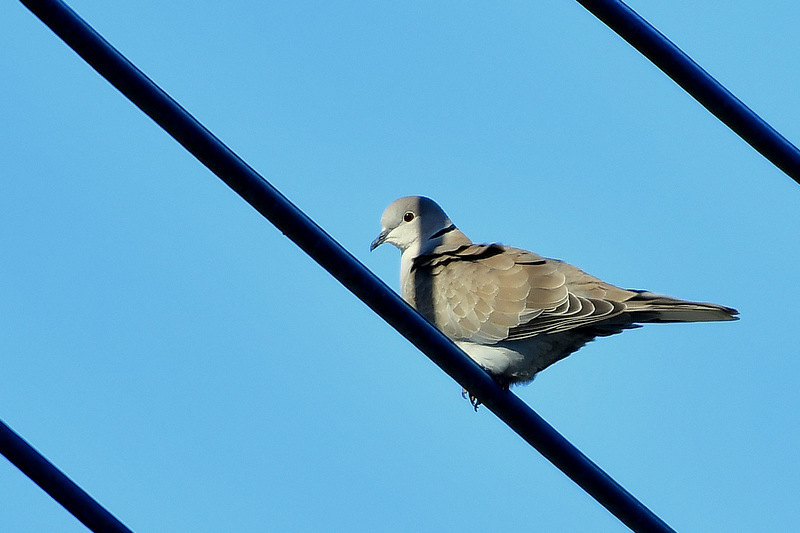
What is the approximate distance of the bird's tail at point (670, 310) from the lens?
129 inches

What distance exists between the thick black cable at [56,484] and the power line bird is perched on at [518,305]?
210cm

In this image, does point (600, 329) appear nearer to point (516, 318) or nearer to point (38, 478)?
point (516, 318)

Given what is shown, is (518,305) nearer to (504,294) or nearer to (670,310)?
(504,294)

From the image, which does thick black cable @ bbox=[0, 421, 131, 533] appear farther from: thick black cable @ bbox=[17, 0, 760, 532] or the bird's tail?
the bird's tail

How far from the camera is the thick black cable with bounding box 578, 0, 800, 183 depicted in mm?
2418

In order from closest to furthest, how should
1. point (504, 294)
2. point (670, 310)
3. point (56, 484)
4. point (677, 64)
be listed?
point (56, 484) → point (677, 64) → point (670, 310) → point (504, 294)

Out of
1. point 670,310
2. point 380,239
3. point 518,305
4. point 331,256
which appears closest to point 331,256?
point 331,256

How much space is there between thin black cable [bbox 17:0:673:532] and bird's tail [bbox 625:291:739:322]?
119cm

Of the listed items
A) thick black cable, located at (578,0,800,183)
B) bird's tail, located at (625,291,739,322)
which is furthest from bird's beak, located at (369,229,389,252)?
thick black cable, located at (578,0,800,183)

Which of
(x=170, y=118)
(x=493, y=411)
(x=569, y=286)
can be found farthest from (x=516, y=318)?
(x=170, y=118)

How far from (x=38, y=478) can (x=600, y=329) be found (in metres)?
2.61

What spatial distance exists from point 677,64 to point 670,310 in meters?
1.28

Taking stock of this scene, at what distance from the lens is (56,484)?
1944 mm

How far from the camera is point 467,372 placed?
2.35 m
